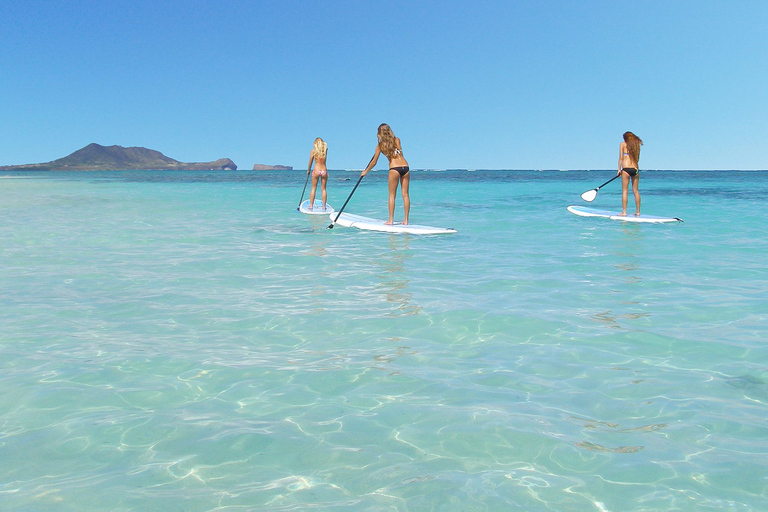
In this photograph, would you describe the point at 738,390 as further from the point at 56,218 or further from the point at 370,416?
the point at 56,218

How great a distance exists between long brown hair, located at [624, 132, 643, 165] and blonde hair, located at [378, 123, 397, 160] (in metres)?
6.42

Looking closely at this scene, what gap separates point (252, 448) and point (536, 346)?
8.94 ft

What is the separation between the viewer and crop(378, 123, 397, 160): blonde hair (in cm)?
1258

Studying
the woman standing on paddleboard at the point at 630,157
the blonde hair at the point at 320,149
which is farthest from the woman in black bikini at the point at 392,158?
the woman standing on paddleboard at the point at 630,157

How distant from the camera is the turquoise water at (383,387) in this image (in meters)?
3.01

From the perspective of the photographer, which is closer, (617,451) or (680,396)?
(617,451)

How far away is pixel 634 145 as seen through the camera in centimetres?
1558

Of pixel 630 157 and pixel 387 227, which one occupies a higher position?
pixel 630 157

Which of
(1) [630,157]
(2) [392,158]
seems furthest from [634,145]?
(2) [392,158]

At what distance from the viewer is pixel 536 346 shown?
5.21 meters

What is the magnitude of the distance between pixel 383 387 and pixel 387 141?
9124 mm

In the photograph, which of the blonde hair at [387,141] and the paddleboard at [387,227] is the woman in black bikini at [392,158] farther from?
the paddleboard at [387,227]

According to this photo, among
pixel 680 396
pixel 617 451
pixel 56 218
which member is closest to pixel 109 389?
pixel 617 451

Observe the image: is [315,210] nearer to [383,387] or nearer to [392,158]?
[392,158]
